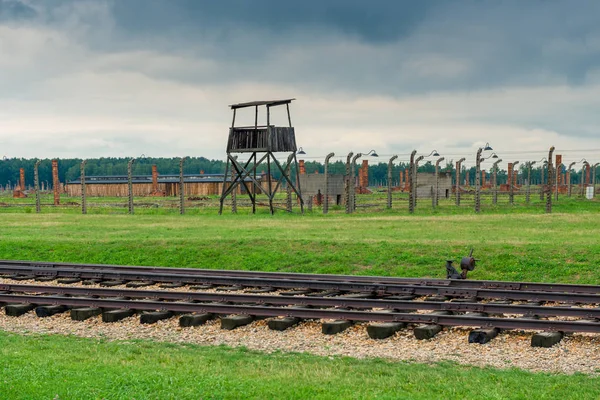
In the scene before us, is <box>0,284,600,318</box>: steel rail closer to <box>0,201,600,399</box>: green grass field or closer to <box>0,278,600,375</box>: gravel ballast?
<box>0,278,600,375</box>: gravel ballast

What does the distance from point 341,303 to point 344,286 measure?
2188 mm

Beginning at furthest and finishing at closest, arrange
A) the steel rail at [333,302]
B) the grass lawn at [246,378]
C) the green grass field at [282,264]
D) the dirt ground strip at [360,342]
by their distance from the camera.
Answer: the steel rail at [333,302] → the dirt ground strip at [360,342] → the green grass field at [282,264] → the grass lawn at [246,378]

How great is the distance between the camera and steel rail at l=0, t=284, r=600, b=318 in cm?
1211

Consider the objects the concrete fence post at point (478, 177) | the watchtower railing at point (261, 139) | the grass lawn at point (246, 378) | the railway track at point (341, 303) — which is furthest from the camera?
the watchtower railing at point (261, 139)

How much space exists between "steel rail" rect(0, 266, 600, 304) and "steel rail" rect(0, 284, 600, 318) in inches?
37.6

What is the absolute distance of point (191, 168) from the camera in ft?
645

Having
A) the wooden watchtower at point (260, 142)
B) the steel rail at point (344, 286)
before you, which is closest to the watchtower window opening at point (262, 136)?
the wooden watchtower at point (260, 142)

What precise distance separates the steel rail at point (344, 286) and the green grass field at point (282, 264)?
3791mm

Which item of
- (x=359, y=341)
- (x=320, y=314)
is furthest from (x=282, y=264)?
(x=359, y=341)

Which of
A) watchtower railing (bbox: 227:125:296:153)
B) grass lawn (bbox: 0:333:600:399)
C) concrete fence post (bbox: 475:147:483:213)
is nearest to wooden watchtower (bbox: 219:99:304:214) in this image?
watchtower railing (bbox: 227:125:296:153)

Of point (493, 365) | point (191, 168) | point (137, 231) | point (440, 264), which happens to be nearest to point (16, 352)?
point (493, 365)

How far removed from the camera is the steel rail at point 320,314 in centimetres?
1103

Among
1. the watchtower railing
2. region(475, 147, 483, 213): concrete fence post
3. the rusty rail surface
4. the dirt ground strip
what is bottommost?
the dirt ground strip

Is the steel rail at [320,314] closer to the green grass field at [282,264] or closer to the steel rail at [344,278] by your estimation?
the green grass field at [282,264]
